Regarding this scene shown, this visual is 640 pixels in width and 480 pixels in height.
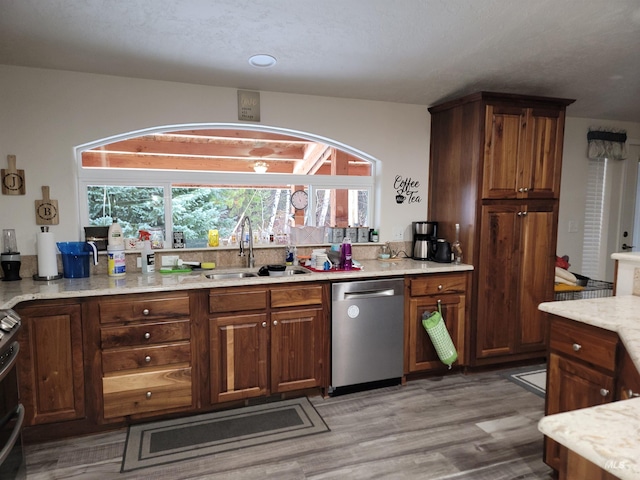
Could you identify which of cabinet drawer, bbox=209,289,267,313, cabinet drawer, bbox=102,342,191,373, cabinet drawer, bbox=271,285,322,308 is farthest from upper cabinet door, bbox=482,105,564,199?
cabinet drawer, bbox=102,342,191,373

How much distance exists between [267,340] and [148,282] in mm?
868

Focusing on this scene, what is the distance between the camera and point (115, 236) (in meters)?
2.81

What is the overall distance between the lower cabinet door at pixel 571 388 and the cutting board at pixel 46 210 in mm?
3201

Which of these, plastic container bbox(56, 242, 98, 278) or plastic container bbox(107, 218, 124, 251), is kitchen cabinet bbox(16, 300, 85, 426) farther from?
plastic container bbox(107, 218, 124, 251)

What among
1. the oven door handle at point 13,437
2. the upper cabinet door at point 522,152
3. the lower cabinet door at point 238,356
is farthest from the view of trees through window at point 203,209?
the oven door handle at point 13,437

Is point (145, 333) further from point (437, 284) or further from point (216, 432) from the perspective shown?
point (437, 284)

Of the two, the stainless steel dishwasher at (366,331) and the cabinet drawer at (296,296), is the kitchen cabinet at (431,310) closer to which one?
the stainless steel dishwasher at (366,331)

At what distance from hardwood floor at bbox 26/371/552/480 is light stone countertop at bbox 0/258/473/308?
2.94 feet

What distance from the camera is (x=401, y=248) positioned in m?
3.76

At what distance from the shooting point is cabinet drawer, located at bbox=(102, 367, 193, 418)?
2.44 meters

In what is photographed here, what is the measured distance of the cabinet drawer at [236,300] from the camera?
2605 millimetres

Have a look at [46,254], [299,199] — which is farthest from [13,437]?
[299,199]

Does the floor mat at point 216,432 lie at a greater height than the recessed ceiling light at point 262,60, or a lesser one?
lesser

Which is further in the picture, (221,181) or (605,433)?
(221,181)
